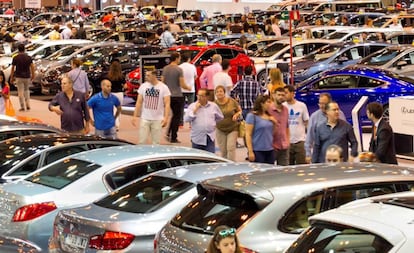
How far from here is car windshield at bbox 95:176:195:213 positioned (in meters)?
8.89

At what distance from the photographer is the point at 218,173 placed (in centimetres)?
921

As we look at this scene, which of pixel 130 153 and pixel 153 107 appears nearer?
pixel 130 153

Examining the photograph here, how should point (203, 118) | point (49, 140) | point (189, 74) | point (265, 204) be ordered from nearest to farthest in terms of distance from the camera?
point (265, 204)
point (49, 140)
point (203, 118)
point (189, 74)

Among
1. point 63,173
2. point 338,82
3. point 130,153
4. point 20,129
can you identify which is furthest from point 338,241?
point 338,82

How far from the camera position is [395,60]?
24.5 meters

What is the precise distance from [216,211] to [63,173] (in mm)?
3384

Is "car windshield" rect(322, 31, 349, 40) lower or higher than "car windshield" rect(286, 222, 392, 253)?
lower

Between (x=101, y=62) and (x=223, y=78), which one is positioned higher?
(x=223, y=78)

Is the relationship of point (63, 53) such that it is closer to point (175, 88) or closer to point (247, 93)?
point (175, 88)

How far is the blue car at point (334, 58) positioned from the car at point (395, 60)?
1214mm

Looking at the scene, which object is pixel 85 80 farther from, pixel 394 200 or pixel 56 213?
pixel 394 200

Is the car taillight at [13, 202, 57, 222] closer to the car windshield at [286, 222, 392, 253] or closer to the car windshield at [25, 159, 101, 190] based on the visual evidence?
the car windshield at [25, 159, 101, 190]

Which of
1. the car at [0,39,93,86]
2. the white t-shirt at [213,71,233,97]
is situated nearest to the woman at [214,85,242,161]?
the white t-shirt at [213,71,233,97]

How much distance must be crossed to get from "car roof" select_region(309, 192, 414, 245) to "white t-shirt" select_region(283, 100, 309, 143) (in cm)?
793
